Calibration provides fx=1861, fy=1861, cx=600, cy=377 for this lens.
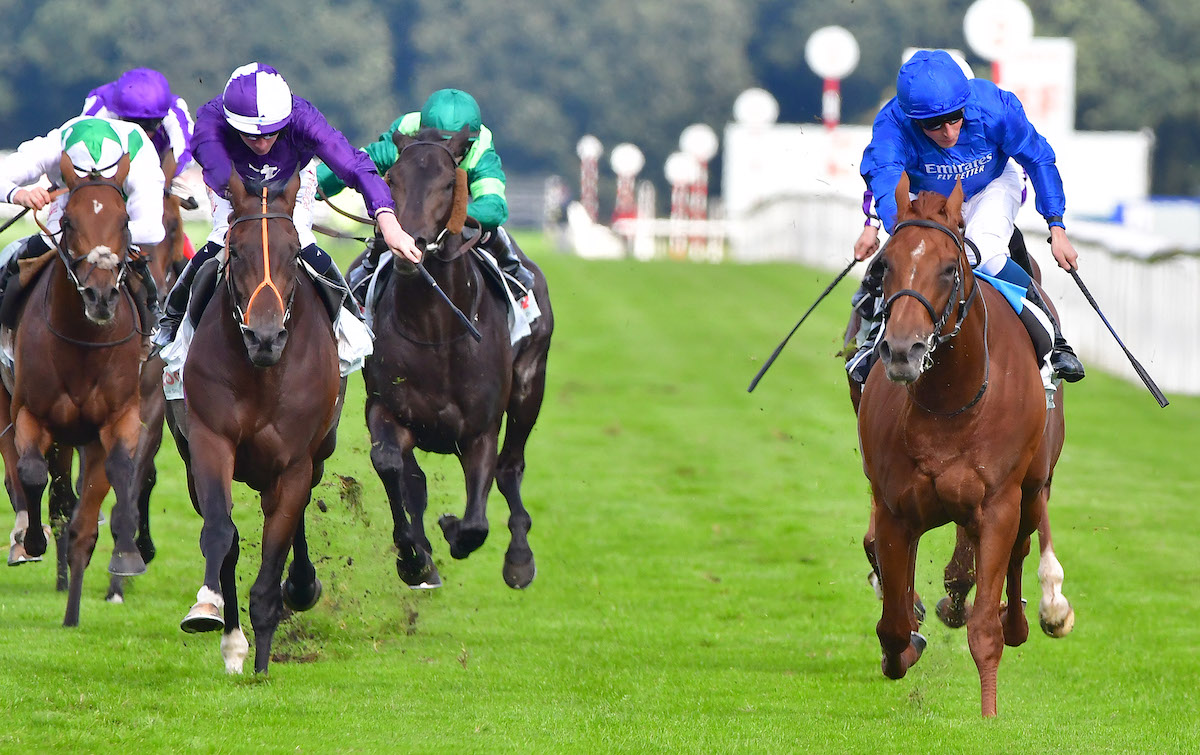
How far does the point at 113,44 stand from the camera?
46812 mm

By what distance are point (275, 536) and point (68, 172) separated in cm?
189

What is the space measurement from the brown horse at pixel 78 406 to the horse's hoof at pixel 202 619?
1.67m

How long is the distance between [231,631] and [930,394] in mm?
2908

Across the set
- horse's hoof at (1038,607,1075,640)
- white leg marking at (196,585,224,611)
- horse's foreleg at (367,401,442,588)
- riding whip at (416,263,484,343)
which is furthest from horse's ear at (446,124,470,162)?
horse's hoof at (1038,607,1075,640)

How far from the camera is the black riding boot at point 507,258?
8.96 metres

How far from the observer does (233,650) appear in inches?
291

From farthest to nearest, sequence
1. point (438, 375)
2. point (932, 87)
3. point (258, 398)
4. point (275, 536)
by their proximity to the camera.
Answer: point (438, 375) → point (275, 536) → point (258, 398) → point (932, 87)

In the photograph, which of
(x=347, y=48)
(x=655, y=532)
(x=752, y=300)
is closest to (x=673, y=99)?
(x=347, y=48)

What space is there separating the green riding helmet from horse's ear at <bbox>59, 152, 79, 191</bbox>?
153 centimetres

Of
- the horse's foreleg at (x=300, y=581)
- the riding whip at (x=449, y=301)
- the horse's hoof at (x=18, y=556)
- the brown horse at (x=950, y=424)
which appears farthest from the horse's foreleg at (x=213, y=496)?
the brown horse at (x=950, y=424)

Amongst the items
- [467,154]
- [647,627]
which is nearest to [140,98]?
[467,154]

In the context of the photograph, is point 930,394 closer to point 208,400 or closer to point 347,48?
point 208,400

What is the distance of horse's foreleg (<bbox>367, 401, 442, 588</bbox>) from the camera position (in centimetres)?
830

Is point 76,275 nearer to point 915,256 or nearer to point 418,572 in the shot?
point 418,572
